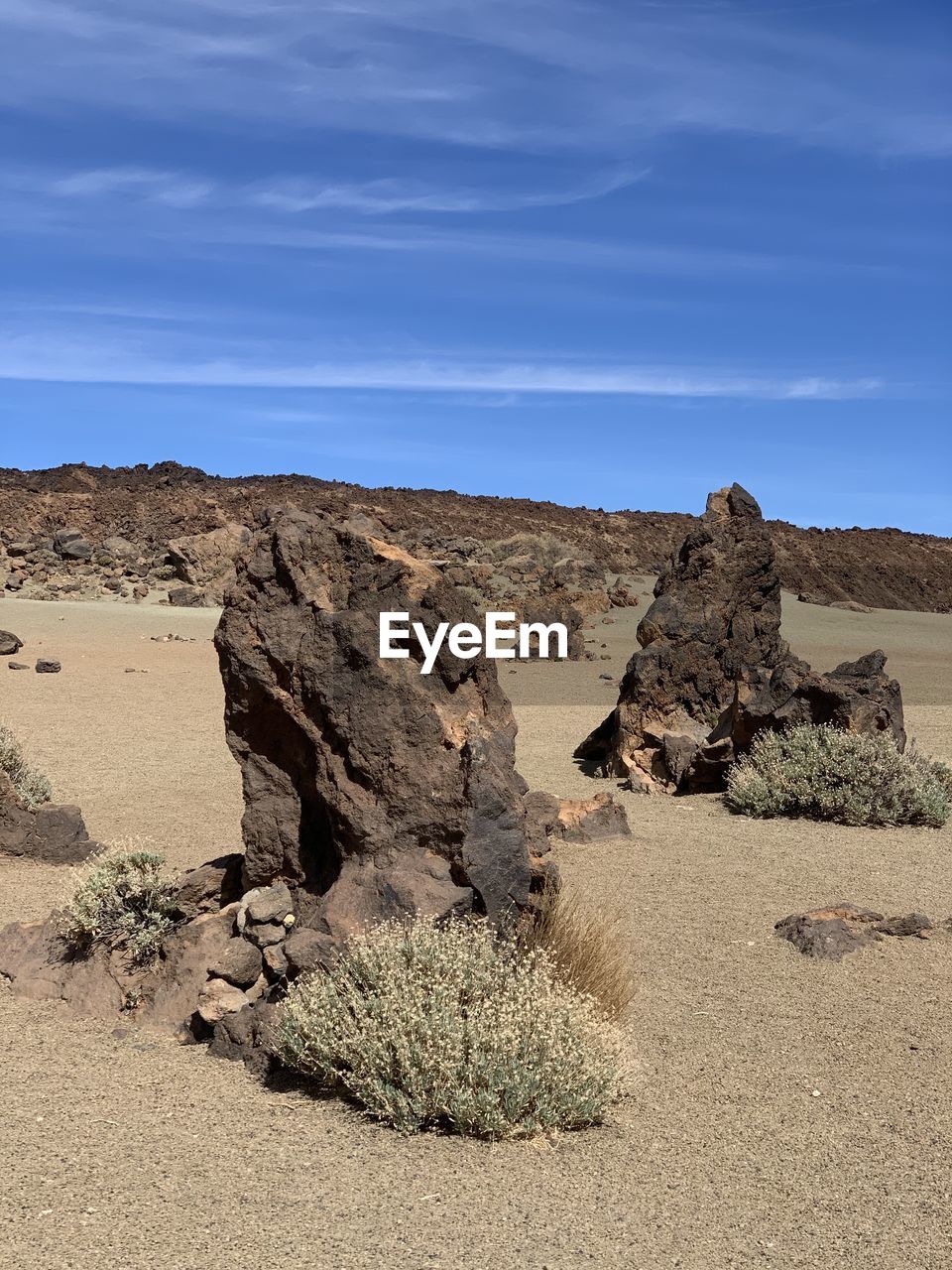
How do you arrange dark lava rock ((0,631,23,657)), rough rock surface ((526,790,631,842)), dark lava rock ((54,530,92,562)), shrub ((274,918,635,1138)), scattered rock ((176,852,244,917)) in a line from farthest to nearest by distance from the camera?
1. dark lava rock ((54,530,92,562))
2. dark lava rock ((0,631,23,657))
3. rough rock surface ((526,790,631,842))
4. scattered rock ((176,852,244,917))
5. shrub ((274,918,635,1138))

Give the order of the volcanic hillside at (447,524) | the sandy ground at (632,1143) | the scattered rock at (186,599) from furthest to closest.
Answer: the volcanic hillside at (447,524) → the scattered rock at (186,599) → the sandy ground at (632,1143)

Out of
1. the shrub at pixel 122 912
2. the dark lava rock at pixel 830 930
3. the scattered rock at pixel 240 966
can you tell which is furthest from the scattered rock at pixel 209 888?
the dark lava rock at pixel 830 930

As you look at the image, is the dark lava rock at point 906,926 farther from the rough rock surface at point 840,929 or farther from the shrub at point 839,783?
the shrub at point 839,783

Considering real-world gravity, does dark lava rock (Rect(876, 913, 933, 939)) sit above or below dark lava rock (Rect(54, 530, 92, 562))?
below

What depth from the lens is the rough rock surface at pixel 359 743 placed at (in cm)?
622

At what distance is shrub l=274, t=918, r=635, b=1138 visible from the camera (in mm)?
5074

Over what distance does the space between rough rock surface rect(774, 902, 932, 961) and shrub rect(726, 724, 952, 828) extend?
3168mm

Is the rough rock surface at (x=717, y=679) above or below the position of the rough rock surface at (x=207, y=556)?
below

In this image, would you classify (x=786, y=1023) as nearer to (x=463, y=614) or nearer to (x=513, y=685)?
(x=463, y=614)

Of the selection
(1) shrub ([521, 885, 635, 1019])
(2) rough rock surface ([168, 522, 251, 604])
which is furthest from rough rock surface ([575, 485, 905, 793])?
(2) rough rock surface ([168, 522, 251, 604])

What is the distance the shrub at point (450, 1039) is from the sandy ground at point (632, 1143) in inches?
5.4

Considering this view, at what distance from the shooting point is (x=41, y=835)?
10.1 metres

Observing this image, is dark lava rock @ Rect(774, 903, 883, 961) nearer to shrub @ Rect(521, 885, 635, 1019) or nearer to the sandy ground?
the sandy ground

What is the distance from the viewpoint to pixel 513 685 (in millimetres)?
23875
